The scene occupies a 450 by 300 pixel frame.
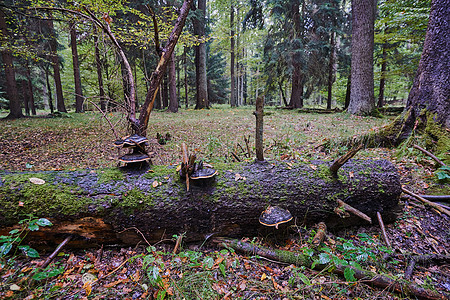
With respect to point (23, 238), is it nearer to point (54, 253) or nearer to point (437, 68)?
point (54, 253)

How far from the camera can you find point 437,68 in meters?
3.50

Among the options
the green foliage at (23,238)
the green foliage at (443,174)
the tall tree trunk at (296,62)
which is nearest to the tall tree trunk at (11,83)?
the green foliage at (23,238)

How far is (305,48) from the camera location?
13297 millimetres

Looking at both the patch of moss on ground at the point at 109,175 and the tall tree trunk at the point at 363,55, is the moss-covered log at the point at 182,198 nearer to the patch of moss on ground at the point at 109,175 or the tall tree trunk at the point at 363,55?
the patch of moss on ground at the point at 109,175

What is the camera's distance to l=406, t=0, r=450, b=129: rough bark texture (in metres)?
3.40

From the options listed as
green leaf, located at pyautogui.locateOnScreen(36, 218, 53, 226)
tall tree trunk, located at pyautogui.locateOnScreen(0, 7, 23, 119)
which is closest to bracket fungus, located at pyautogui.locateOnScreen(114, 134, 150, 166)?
green leaf, located at pyautogui.locateOnScreen(36, 218, 53, 226)

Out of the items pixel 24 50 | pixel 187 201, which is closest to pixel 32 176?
pixel 187 201

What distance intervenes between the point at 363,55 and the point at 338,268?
10084 millimetres

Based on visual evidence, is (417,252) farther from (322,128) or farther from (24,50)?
(24,50)

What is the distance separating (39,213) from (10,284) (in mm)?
584

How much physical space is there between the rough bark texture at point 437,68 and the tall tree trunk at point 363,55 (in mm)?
5544

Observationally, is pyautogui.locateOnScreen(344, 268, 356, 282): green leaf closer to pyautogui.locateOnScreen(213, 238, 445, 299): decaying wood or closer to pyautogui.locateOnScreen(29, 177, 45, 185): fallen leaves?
pyautogui.locateOnScreen(213, 238, 445, 299): decaying wood

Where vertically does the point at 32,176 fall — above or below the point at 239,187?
above

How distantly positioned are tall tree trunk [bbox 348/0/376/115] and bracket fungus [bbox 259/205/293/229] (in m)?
9.10
